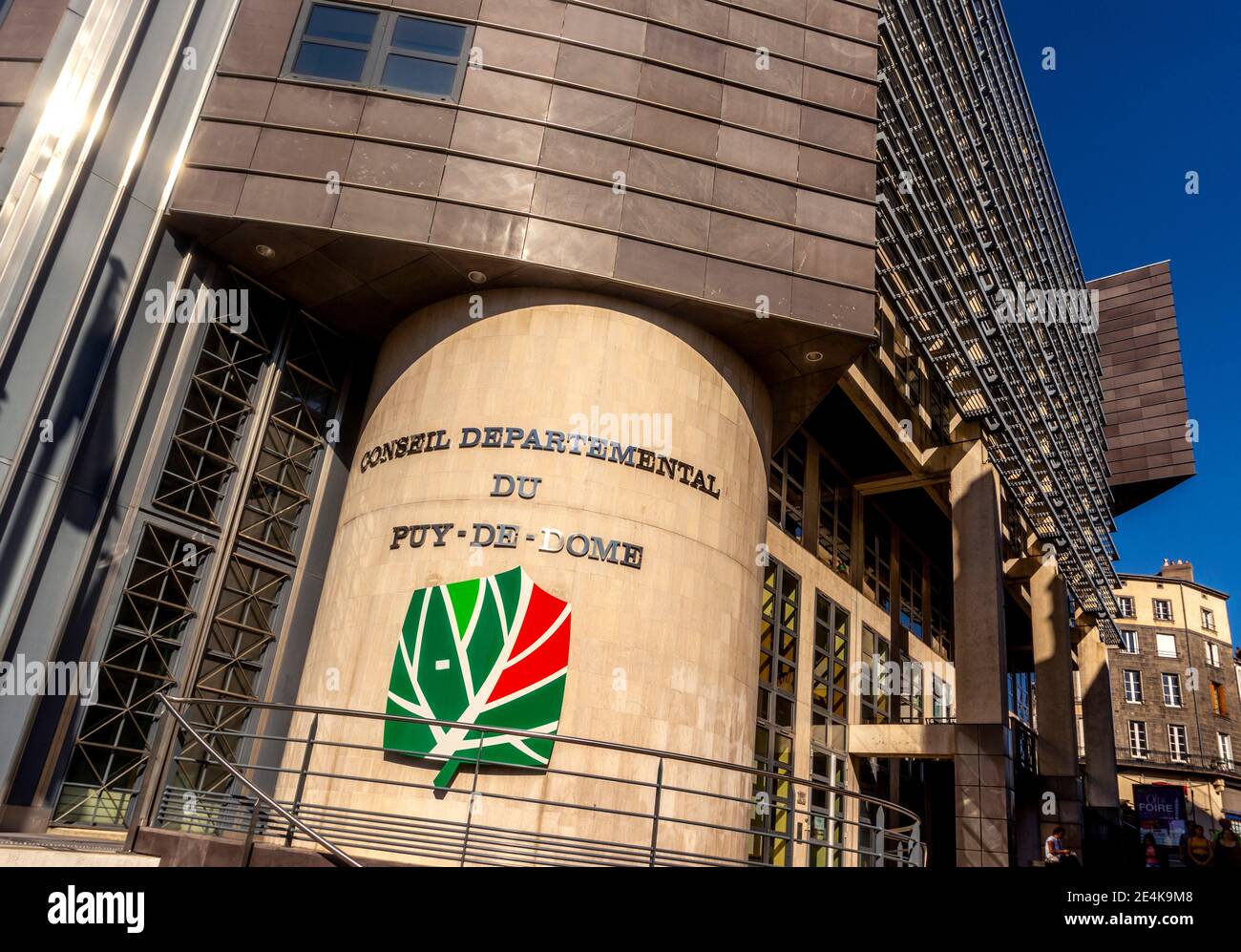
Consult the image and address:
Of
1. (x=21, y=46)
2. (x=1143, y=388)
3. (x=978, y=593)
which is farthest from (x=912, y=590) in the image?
(x=21, y=46)

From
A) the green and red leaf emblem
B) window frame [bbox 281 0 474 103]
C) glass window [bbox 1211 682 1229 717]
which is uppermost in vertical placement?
window frame [bbox 281 0 474 103]

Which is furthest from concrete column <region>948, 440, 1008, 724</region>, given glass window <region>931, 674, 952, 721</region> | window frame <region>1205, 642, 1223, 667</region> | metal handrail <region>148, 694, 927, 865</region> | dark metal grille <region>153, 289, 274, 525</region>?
window frame <region>1205, 642, 1223, 667</region>

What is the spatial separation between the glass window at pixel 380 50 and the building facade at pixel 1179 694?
61824mm

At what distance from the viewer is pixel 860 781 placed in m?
25.1

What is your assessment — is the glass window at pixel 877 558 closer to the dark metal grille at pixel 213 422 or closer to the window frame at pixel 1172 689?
the dark metal grille at pixel 213 422

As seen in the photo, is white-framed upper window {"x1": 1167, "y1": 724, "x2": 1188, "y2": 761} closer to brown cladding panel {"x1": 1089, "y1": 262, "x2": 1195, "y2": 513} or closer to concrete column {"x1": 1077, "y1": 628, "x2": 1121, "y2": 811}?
brown cladding panel {"x1": 1089, "y1": 262, "x2": 1195, "y2": 513}

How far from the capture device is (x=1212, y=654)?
6581cm

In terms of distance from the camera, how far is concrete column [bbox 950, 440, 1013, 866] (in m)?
22.1

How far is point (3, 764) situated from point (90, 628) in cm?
231

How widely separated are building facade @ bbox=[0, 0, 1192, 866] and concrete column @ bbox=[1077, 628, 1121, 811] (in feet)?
68.7

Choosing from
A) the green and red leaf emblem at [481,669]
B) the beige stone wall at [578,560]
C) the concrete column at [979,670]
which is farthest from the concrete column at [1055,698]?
the green and red leaf emblem at [481,669]

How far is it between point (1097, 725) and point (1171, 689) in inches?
1177

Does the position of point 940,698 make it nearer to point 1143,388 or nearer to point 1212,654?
point 1143,388

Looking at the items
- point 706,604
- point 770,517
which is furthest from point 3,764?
point 770,517
